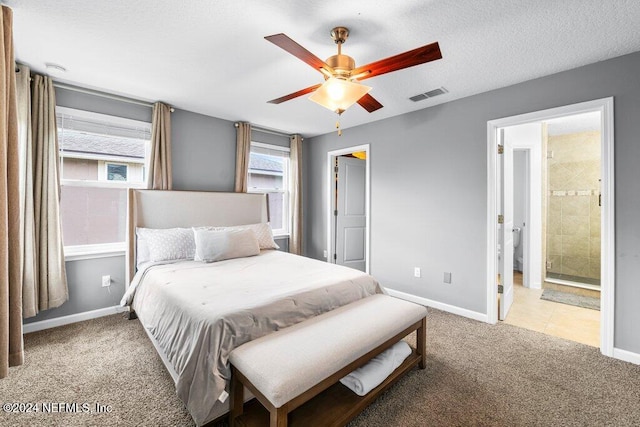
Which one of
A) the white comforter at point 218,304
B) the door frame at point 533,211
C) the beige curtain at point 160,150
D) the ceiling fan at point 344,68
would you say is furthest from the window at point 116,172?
the door frame at point 533,211

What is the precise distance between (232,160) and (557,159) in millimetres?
5333

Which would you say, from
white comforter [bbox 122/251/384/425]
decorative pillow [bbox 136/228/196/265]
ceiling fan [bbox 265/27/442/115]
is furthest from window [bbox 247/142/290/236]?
ceiling fan [bbox 265/27/442/115]

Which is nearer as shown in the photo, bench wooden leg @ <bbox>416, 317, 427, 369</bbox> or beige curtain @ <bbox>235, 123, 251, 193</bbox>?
bench wooden leg @ <bbox>416, 317, 427, 369</bbox>

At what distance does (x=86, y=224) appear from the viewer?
3.17m

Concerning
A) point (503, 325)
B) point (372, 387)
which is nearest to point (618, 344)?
point (503, 325)

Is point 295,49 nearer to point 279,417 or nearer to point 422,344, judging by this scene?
point 279,417

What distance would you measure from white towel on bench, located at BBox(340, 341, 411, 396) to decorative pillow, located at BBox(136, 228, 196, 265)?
2200mm

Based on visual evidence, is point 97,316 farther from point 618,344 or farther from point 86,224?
point 618,344

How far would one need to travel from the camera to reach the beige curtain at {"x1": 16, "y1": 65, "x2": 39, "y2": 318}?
2514mm

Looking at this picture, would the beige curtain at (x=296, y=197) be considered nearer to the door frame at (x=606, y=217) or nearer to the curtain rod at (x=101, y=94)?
the curtain rod at (x=101, y=94)

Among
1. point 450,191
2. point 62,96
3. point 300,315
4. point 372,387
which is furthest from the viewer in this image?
point 450,191

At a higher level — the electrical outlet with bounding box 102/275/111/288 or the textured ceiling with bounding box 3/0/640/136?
the textured ceiling with bounding box 3/0/640/136

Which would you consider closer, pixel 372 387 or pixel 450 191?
pixel 372 387

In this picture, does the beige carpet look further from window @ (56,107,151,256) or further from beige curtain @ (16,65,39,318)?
window @ (56,107,151,256)
